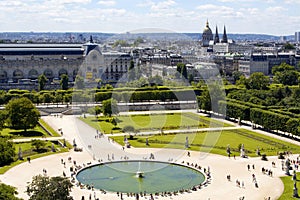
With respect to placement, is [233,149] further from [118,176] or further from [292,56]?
[292,56]

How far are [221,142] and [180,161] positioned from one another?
1066 centimetres

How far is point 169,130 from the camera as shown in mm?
68875

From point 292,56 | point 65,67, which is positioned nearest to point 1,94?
point 65,67

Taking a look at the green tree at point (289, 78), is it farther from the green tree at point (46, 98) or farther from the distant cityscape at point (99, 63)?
the green tree at point (46, 98)

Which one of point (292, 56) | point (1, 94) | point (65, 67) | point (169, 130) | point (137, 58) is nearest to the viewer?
point (169, 130)

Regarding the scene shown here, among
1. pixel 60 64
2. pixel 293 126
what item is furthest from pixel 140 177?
pixel 60 64

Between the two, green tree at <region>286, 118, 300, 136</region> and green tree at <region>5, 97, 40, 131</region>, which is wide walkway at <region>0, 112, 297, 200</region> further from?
green tree at <region>286, 118, 300, 136</region>

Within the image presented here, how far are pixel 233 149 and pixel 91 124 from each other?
26.0m

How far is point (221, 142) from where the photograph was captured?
6028cm

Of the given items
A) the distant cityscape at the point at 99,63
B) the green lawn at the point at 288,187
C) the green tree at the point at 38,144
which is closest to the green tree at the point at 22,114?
the green tree at the point at 38,144

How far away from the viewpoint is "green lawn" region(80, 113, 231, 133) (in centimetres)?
7062

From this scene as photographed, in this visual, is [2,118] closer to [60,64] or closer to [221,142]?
[221,142]

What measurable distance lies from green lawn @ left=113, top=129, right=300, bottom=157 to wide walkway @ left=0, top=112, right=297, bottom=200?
2466mm

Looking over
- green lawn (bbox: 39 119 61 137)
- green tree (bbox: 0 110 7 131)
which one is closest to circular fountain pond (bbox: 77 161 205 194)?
green lawn (bbox: 39 119 61 137)
